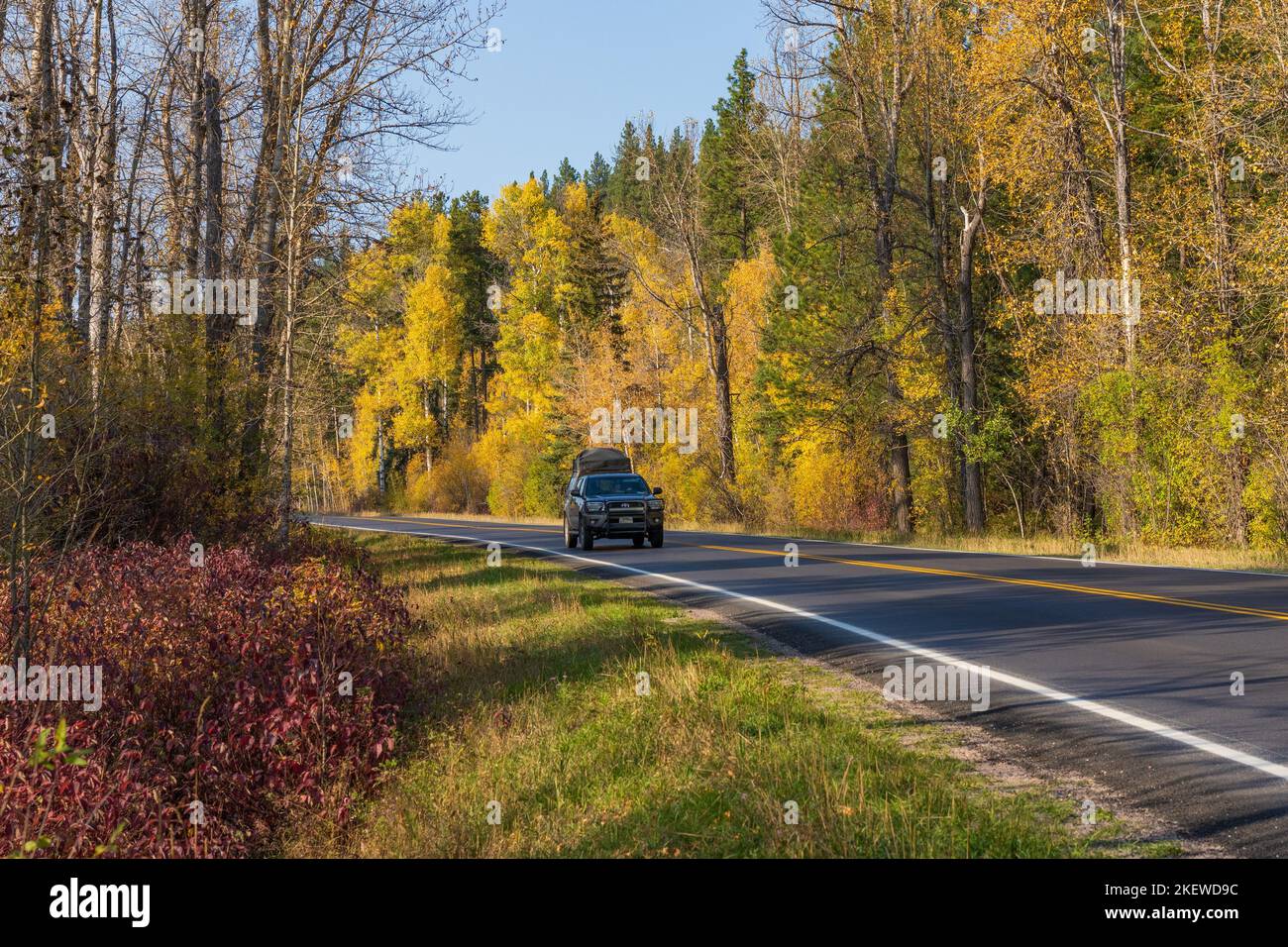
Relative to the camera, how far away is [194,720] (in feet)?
31.1

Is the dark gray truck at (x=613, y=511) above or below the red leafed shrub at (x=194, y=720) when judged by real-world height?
above

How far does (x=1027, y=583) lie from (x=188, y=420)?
12958 mm

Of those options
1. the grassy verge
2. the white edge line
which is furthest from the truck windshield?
the grassy verge

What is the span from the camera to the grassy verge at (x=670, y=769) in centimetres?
558

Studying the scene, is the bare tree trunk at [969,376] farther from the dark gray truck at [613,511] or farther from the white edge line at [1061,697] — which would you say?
the white edge line at [1061,697]

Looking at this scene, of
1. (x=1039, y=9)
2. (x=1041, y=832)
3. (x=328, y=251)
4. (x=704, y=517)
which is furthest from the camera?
(x=704, y=517)

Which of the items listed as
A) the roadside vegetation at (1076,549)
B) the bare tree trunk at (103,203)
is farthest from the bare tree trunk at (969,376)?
the bare tree trunk at (103,203)

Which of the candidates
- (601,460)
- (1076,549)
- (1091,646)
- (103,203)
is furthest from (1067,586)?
(601,460)

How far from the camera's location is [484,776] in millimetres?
7918

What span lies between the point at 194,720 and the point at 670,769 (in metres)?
4.72

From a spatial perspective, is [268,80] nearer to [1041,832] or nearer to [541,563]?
[541,563]

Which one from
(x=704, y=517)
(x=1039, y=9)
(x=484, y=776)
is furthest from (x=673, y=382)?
(x=484, y=776)

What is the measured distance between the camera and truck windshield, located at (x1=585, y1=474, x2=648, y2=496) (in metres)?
26.8

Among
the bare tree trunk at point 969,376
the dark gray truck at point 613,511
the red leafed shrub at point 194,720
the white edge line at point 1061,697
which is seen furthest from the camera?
the bare tree trunk at point 969,376
